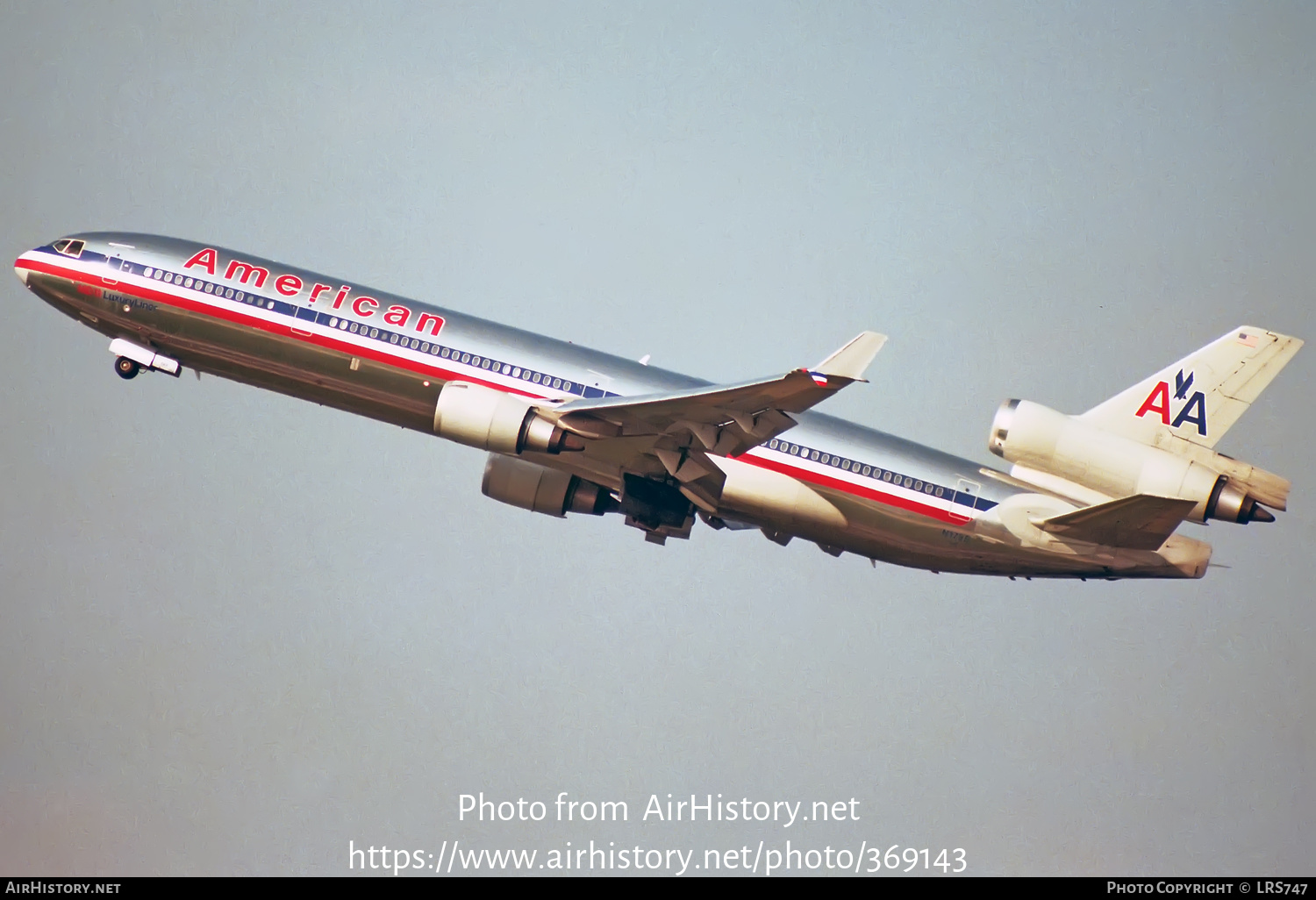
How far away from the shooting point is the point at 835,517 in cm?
3447

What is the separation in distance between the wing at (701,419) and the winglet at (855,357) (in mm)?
20

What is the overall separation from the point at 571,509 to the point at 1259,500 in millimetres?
18896

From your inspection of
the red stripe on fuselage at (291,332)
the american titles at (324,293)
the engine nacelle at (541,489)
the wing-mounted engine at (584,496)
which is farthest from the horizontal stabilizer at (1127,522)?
the american titles at (324,293)

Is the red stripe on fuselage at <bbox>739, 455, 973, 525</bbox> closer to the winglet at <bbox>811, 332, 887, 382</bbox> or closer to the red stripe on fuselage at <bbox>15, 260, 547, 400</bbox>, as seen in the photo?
the winglet at <bbox>811, 332, 887, 382</bbox>

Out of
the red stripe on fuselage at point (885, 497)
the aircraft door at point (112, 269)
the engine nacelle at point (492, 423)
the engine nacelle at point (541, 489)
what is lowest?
the engine nacelle at point (541, 489)

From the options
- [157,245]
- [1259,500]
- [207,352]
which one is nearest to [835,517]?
[1259,500]

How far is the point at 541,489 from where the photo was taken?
1467 inches

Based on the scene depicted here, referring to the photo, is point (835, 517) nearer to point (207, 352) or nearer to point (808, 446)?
point (808, 446)

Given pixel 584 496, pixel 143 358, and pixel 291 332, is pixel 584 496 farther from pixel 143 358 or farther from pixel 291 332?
pixel 143 358

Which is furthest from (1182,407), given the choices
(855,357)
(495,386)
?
(495,386)

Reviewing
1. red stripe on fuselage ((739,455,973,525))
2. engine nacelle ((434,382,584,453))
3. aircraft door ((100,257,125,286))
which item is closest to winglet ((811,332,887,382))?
red stripe on fuselage ((739,455,973,525))

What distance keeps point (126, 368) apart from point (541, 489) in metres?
12.8

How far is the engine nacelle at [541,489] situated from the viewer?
3716 centimetres

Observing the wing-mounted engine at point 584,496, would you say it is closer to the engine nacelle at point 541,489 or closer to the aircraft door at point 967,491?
the engine nacelle at point 541,489
